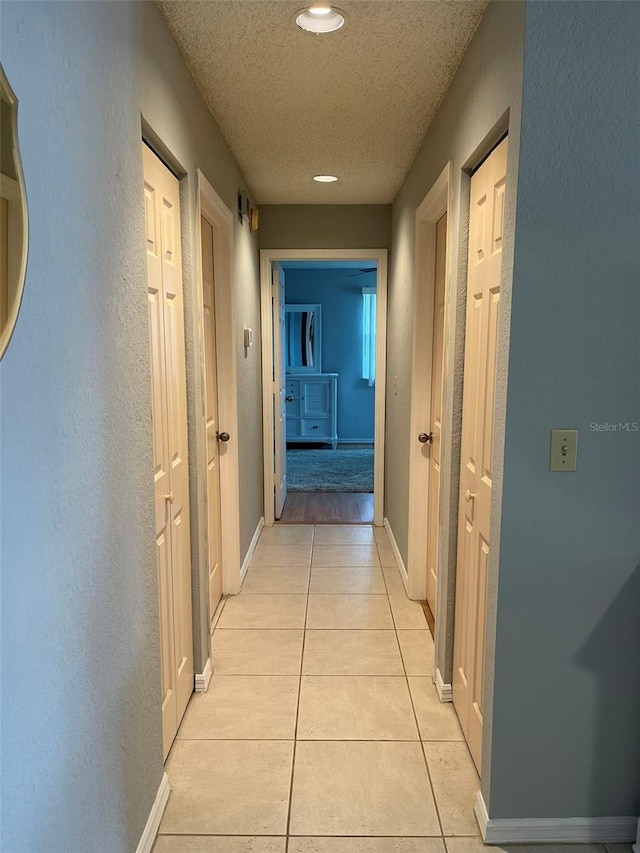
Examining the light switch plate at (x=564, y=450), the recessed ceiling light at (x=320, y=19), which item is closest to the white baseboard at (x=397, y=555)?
the light switch plate at (x=564, y=450)

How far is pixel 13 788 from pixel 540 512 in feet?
4.26

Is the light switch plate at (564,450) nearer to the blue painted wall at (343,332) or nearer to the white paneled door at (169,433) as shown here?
the white paneled door at (169,433)

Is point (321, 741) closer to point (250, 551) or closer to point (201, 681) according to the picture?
point (201, 681)

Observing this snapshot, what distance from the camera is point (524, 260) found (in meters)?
1.47

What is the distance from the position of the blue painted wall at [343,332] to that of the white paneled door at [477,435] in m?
5.94

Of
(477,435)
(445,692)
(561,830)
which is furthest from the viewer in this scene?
(445,692)

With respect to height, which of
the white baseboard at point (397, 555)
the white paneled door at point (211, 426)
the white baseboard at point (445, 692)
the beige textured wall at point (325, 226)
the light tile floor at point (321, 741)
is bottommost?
the light tile floor at point (321, 741)

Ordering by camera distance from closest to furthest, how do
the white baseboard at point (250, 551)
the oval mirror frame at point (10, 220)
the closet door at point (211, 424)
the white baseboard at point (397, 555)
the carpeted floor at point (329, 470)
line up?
1. the oval mirror frame at point (10, 220)
2. the closet door at point (211, 424)
3. the white baseboard at point (397, 555)
4. the white baseboard at point (250, 551)
5. the carpeted floor at point (329, 470)

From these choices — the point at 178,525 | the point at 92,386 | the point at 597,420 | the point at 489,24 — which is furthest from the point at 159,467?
the point at 489,24

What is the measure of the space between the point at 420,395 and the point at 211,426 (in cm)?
113

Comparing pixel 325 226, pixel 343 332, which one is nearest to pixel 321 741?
pixel 325 226

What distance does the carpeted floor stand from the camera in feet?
19.2

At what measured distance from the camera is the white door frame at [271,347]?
425 cm

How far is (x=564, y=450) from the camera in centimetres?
154
